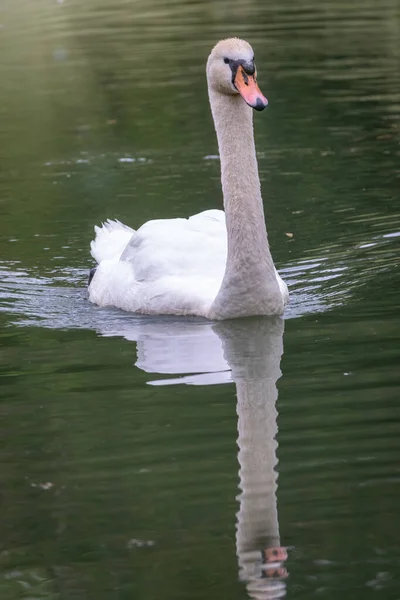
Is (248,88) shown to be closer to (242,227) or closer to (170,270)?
(242,227)

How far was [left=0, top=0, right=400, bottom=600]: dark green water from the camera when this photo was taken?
5.40 m

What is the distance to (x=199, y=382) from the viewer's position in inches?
310

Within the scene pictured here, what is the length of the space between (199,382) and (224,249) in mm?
2146

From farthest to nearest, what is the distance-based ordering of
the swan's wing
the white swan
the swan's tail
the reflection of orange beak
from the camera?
1. the swan's tail
2. the swan's wing
3. the white swan
4. the reflection of orange beak

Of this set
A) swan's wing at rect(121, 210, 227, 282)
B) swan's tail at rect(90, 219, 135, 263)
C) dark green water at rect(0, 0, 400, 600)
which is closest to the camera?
dark green water at rect(0, 0, 400, 600)

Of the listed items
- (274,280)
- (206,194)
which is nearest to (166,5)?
(206,194)

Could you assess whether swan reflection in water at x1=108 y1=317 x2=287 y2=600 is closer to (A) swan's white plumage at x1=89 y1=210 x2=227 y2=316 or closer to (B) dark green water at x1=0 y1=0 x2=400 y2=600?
(B) dark green water at x1=0 y1=0 x2=400 y2=600

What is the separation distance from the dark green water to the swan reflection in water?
2cm

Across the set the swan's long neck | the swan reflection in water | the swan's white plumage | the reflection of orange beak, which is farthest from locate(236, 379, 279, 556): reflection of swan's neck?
the reflection of orange beak

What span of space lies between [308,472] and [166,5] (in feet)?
98.1

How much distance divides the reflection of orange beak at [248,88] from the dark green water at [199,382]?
148cm

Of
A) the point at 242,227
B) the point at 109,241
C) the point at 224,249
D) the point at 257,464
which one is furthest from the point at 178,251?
the point at 257,464

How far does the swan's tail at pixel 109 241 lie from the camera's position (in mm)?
11195

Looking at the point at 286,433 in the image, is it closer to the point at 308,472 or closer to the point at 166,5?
the point at 308,472
